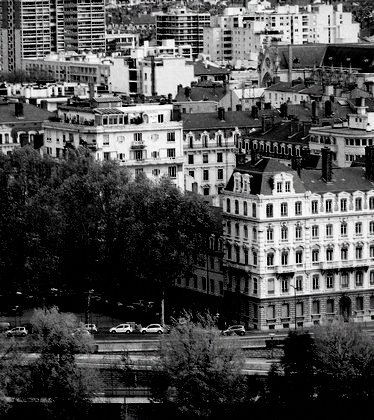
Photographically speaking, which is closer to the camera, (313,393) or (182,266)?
(313,393)

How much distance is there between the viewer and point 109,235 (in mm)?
153000

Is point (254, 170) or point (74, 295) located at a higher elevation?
point (254, 170)

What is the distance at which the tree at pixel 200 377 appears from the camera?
121 metres

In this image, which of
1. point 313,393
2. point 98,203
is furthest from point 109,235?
point 313,393

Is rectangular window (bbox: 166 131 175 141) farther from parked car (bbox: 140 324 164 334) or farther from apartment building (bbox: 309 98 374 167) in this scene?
parked car (bbox: 140 324 164 334)

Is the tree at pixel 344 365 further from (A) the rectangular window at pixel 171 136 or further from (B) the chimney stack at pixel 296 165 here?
(A) the rectangular window at pixel 171 136

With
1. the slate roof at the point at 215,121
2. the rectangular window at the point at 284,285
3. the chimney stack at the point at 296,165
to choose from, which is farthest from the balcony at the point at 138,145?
the rectangular window at the point at 284,285

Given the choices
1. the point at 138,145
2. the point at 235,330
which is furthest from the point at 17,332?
the point at 138,145

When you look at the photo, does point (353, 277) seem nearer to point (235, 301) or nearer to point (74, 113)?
point (235, 301)

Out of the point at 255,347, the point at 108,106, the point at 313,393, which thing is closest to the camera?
the point at 313,393

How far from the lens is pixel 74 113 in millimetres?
174875

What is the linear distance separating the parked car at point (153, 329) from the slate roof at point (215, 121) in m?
48.7

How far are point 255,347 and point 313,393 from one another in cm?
1301

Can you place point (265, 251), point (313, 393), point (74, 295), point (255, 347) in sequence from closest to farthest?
point (313, 393)
point (255, 347)
point (265, 251)
point (74, 295)
